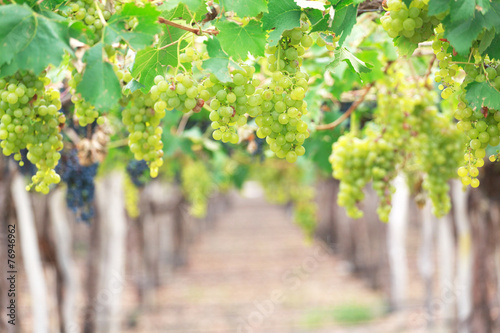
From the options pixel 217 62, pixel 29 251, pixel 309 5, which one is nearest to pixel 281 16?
pixel 309 5

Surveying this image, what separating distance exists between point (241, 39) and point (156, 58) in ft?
0.72

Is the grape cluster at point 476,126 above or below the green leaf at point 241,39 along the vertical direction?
below

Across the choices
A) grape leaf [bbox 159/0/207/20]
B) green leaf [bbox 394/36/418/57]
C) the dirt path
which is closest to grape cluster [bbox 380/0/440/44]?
green leaf [bbox 394/36/418/57]

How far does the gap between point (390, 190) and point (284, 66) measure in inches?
35.8

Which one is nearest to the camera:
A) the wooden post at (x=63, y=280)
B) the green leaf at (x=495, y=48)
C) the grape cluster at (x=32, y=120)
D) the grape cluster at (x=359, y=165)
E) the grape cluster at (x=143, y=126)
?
the green leaf at (x=495, y=48)

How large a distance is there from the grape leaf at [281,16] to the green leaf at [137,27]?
0.23m

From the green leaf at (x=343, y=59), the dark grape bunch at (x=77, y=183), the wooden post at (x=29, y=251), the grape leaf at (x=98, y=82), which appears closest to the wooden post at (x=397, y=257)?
the wooden post at (x=29, y=251)

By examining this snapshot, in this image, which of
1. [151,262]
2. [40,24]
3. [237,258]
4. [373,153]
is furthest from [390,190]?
[237,258]

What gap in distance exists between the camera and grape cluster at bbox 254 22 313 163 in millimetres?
940

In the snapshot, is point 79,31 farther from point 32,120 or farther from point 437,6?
point 437,6

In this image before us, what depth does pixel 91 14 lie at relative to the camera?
0.95 m

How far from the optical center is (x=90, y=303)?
544 centimetres

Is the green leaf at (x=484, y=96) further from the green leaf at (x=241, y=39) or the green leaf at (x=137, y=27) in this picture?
the green leaf at (x=137, y=27)

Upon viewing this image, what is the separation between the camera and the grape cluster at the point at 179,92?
0.92 metres
